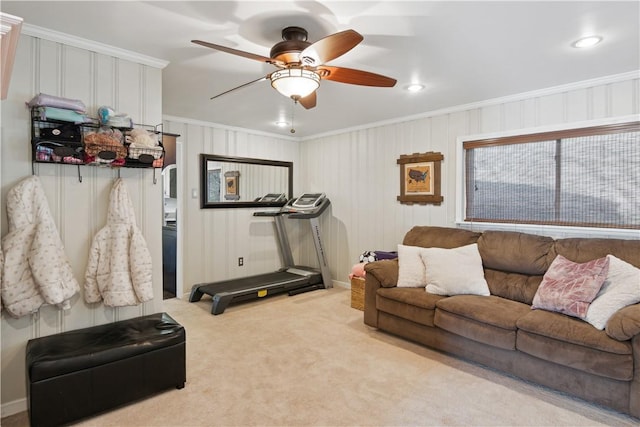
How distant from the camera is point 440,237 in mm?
3678

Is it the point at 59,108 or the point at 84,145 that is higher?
the point at 59,108

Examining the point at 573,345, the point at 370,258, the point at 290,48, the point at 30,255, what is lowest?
the point at 573,345

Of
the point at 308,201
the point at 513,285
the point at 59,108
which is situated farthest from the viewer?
the point at 308,201

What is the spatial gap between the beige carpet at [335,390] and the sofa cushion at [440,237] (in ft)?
3.52

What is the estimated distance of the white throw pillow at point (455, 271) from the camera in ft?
10.0

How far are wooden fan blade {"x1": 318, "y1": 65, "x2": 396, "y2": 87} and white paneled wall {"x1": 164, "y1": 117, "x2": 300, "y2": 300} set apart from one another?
292 cm

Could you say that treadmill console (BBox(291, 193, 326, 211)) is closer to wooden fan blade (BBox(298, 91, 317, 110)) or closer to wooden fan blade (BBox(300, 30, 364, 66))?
wooden fan blade (BBox(298, 91, 317, 110))

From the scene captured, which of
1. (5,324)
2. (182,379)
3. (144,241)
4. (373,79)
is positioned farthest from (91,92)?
(182,379)

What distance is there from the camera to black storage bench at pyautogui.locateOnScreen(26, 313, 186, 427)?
75.7 inches

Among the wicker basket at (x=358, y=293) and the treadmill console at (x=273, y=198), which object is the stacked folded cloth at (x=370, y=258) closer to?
the wicker basket at (x=358, y=293)

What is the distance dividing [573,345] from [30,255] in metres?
3.47

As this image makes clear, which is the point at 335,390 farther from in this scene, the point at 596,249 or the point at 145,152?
the point at 596,249

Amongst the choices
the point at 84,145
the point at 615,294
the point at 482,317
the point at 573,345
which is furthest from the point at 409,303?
the point at 84,145

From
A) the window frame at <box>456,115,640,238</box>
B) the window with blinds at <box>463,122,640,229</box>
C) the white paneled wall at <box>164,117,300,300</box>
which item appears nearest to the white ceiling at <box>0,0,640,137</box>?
the window frame at <box>456,115,640,238</box>
